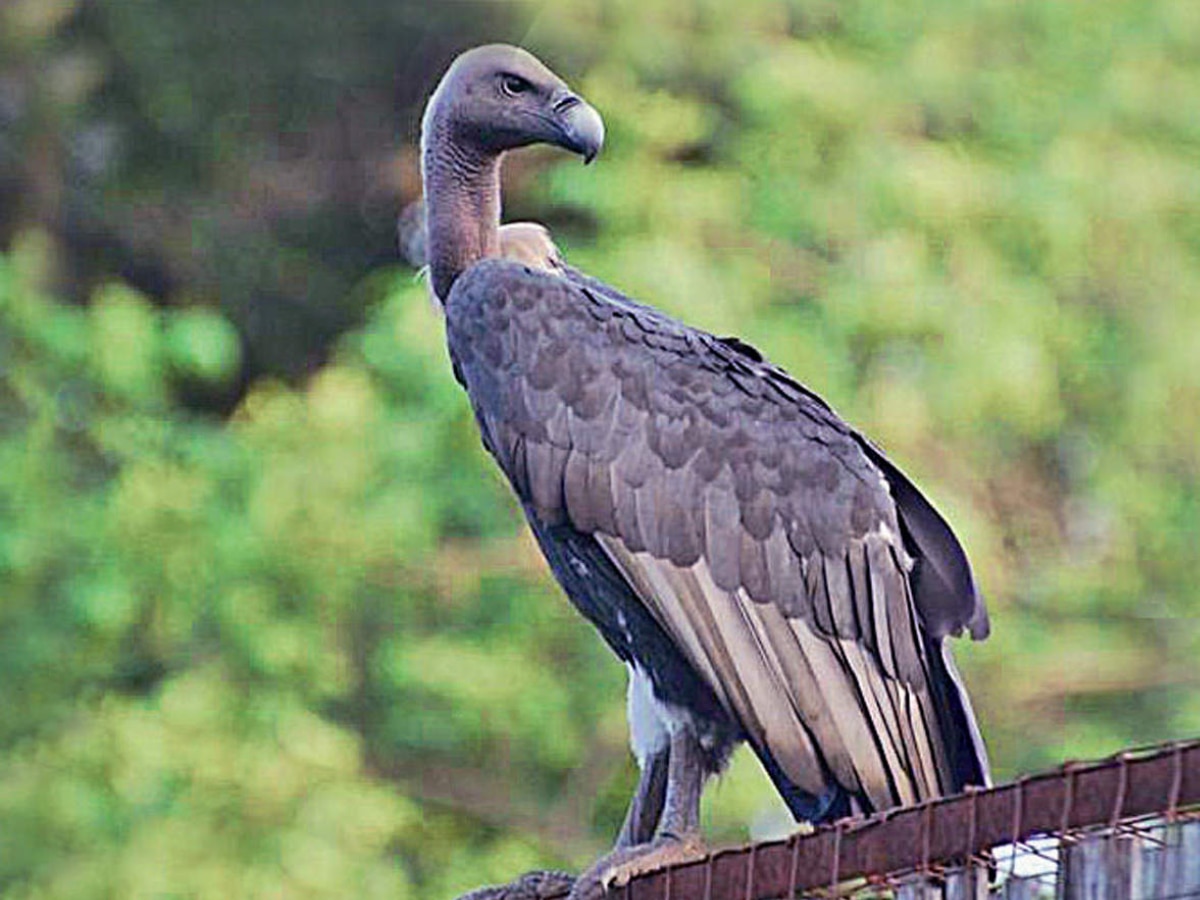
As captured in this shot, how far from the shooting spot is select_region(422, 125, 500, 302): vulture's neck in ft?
23.8

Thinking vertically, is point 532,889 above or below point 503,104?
below

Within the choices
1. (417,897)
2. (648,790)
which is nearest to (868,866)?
(648,790)

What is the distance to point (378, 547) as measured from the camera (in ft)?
45.5

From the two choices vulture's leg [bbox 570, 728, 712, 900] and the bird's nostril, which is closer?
vulture's leg [bbox 570, 728, 712, 900]

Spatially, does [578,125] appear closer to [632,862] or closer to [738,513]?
[738,513]

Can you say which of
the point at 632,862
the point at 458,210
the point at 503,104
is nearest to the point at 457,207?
the point at 458,210

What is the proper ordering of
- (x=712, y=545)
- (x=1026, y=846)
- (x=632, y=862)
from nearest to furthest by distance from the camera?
(x=1026, y=846), (x=632, y=862), (x=712, y=545)

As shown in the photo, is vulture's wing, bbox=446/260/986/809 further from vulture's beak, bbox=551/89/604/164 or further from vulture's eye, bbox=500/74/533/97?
vulture's eye, bbox=500/74/533/97

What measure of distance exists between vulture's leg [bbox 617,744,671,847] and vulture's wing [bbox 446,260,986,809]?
1.12 ft

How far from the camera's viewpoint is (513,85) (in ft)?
24.1

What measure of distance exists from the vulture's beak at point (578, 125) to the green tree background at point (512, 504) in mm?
5537

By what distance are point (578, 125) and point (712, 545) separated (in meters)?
0.89

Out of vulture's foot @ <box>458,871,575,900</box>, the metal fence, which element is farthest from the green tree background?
the metal fence

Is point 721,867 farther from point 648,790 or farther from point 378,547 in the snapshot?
point 378,547
